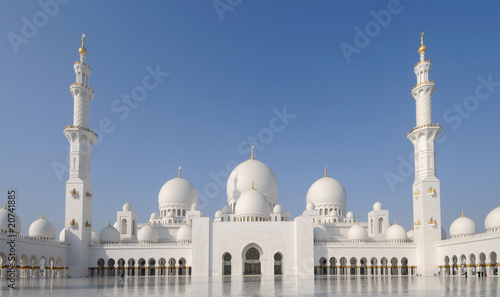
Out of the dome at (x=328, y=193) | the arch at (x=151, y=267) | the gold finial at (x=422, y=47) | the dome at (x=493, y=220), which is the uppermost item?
the gold finial at (x=422, y=47)

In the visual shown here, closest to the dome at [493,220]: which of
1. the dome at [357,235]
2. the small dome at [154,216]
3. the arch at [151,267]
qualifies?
the dome at [357,235]

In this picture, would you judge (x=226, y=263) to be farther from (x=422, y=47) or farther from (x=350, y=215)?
(x=422, y=47)

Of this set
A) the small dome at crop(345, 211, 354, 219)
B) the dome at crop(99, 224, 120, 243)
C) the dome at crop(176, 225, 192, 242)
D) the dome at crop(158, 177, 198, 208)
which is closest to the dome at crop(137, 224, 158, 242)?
the dome at crop(99, 224, 120, 243)

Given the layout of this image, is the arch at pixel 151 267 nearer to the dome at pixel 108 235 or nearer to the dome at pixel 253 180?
the dome at pixel 108 235

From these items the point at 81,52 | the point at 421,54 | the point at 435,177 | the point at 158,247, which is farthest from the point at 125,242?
the point at 421,54

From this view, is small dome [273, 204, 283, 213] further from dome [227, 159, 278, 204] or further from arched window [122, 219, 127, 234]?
arched window [122, 219, 127, 234]

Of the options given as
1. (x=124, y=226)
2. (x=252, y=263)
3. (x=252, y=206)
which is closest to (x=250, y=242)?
(x=252, y=263)

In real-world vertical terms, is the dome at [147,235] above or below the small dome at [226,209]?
below
